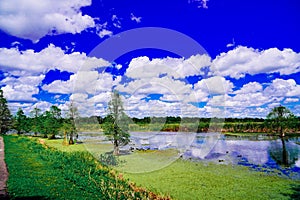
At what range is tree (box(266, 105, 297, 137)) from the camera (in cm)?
3647

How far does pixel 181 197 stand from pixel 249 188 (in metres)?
2.65

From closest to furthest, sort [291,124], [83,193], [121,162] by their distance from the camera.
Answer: [83,193] < [121,162] < [291,124]

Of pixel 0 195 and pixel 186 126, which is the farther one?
pixel 186 126

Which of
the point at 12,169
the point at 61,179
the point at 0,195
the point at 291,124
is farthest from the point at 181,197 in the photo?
the point at 291,124

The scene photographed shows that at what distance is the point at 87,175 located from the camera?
9508mm

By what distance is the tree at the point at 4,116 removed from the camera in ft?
145

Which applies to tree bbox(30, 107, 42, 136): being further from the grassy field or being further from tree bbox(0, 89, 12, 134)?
the grassy field

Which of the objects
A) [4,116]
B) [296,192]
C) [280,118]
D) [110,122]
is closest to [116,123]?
[110,122]

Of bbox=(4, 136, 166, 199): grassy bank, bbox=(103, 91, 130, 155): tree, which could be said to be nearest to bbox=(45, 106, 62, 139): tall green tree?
bbox=(103, 91, 130, 155): tree

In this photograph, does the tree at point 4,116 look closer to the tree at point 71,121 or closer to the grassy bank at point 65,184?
the tree at point 71,121

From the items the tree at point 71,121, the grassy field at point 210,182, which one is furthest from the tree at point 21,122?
the grassy field at point 210,182

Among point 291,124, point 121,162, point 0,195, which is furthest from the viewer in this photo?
point 291,124

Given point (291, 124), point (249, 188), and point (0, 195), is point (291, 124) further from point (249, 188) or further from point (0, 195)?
point (0, 195)

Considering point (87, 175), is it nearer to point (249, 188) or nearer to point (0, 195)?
point (0, 195)
